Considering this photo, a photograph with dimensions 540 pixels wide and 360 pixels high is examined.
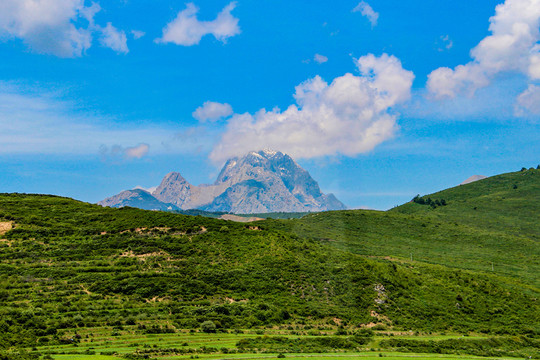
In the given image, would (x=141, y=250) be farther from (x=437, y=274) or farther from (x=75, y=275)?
(x=437, y=274)

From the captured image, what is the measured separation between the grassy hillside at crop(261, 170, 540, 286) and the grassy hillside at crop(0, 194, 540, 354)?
26.8 metres

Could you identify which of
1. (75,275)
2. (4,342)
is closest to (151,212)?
(75,275)

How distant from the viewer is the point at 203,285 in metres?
70.6

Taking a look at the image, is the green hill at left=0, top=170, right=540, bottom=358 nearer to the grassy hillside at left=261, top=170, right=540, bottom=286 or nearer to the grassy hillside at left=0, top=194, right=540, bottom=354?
the grassy hillside at left=0, top=194, right=540, bottom=354

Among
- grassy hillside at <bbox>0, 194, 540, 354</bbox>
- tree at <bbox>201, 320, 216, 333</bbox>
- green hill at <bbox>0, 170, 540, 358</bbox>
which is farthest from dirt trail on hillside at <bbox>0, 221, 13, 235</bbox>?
tree at <bbox>201, 320, 216, 333</bbox>

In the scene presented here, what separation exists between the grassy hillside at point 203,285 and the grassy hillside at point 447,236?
2683cm

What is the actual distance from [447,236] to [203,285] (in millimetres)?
118796

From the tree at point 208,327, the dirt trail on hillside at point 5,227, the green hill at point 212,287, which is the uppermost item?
the dirt trail on hillside at point 5,227

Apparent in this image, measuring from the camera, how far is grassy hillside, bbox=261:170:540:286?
120062 millimetres

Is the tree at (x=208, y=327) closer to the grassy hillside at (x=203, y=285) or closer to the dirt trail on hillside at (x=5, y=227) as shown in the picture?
the grassy hillside at (x=203, y=285)

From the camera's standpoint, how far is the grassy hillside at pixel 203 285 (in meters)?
58.2

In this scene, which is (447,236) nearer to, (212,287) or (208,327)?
(212,287)

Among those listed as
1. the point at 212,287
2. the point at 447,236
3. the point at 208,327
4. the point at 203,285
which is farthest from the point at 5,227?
the point at 447,236

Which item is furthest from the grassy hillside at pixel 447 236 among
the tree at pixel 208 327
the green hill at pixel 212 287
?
the tree at pixel 208 327
